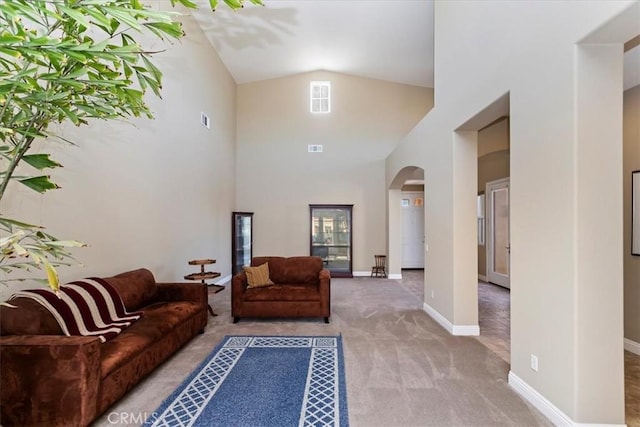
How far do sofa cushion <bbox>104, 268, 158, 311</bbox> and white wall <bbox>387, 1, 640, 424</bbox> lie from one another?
362 centimetres

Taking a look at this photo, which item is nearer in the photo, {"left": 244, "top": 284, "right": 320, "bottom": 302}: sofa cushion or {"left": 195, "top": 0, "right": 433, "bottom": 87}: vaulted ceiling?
{"left": 244, "top": 284, "right": 320, "bottom": 302}: sofa cushion

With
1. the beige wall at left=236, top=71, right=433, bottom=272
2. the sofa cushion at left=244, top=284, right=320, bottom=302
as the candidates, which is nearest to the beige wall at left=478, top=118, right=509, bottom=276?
the beige wall at left=236, top=71, right=433, bottom=272

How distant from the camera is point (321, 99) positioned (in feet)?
26.5

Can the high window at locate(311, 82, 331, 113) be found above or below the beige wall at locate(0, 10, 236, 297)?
above

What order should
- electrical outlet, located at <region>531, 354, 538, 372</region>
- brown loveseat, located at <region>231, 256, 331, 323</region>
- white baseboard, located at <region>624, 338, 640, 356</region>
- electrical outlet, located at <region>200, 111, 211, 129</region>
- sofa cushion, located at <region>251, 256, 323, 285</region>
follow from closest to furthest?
1. electrical outlet, located at <region>531, 354, 538, 372</region>
2. white baseboard, located at <region>624, 338, 640, 356</region>
3. brown loveseat, located at <region>231, 256, 331, 323</region>
4. sofa cushion, located at <region>251, 256, 323, 285</region>
5. electrical outlet, located at <region>200, 111, 211, 129</region>

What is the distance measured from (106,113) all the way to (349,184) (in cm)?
695

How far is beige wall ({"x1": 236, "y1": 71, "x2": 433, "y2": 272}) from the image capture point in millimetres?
8047

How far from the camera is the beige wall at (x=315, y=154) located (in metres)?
8.05

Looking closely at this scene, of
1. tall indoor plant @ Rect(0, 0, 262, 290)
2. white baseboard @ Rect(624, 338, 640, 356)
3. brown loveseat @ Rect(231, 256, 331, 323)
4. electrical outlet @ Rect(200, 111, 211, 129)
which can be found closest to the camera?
tall indoor plant @ Rect(0, 0, 262, 290)

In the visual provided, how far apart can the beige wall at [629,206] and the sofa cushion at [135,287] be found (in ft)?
16.7

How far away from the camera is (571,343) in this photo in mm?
1954

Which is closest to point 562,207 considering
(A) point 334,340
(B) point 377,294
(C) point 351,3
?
(A) point 334,340

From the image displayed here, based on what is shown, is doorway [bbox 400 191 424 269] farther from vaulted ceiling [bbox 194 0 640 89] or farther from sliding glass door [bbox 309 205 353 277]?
vaulted ceiling [bbox 194 0 640 89]
